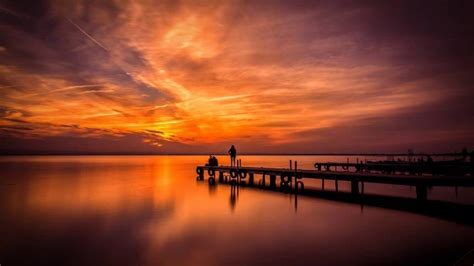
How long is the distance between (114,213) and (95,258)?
9.26 meters

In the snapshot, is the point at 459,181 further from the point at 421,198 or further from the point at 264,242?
the point at 264,242

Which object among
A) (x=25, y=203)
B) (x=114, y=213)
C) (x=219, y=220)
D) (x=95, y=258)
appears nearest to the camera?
(x=95, y=258)

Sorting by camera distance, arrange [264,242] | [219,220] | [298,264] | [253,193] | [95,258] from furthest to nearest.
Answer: [253,193]
[219,220]
[264,242]
[95,258]
[298,264]

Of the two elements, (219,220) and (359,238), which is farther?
(219,220)

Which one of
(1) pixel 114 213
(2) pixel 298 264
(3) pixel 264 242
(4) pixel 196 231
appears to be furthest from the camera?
(1) pixel 114 213

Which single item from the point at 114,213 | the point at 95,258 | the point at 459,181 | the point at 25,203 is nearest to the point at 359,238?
the point at 459,181

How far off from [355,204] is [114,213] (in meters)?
16.4

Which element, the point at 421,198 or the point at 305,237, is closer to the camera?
the point at 305,237

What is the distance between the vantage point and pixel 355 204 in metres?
21.2

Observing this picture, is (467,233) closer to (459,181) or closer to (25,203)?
(459,181)

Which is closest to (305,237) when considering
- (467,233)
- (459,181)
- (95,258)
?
(467,233)

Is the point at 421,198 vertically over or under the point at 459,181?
under

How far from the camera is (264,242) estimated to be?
507 inches

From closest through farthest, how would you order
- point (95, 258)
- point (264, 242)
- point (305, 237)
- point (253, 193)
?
point (95, 258)
point (264, 242)
point (305, 237)
point (253, 193)
